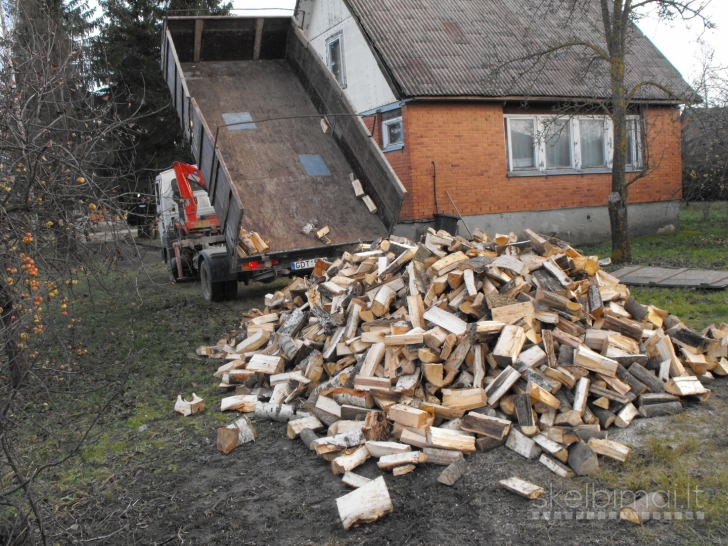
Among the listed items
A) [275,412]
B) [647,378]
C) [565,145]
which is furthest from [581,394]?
[565,145]

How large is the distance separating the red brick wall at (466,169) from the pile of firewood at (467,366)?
23.7 ft

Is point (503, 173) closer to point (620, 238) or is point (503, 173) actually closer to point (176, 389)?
point (620, 238)

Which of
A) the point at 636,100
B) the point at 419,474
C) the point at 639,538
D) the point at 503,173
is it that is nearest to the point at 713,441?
the point at 639,538

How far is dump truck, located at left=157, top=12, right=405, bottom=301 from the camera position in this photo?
29.1 ft

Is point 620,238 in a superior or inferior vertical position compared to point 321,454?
superior

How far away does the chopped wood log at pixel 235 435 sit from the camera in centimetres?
489

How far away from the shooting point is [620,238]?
11.5 metres

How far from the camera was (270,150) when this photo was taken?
31.8 feet

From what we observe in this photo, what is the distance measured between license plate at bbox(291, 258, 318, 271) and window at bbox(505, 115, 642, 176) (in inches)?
307

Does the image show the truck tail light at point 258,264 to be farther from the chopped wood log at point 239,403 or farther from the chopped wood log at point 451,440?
the chopped wood log at point 451,440

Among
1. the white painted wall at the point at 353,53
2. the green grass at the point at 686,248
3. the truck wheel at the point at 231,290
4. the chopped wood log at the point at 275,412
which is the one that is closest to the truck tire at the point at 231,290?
the truck wheel at the point at 231,290

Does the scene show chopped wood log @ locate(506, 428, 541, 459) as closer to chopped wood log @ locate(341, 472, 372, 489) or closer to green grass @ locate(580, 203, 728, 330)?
chopped wood log @ locate(341, 472, 372, 489)

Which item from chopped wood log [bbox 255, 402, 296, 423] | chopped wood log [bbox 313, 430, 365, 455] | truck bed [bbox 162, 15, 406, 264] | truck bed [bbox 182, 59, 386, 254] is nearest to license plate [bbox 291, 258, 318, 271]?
truck bed [bbox 162, 15, 406, 264]

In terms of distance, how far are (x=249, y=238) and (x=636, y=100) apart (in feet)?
38.8
